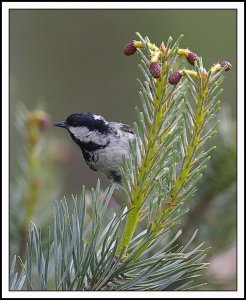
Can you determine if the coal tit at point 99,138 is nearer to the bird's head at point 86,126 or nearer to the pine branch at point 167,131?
the bird's head at point 86,126

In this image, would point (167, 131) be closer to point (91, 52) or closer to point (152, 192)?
point (152, 192)

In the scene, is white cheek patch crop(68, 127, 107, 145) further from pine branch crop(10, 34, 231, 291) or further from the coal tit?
pine branch crop(10, 34, 231, 291)

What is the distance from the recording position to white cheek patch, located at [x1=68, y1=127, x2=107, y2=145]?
131cm

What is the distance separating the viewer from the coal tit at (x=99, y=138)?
1285mm

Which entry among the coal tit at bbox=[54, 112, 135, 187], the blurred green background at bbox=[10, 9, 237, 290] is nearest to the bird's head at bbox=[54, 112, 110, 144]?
the coal tit at bbox=[54, 112, 135, 187]

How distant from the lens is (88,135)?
1.35m

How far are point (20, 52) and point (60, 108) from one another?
323 millimetres

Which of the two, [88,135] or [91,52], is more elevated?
[91,52]

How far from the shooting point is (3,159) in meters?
1.05

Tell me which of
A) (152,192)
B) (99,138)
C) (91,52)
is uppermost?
(91,52)

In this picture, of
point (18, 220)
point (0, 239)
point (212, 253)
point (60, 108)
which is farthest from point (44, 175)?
point (60, 108)

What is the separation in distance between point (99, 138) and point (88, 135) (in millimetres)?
34

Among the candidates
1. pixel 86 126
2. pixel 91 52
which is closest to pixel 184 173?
pixel 86 126

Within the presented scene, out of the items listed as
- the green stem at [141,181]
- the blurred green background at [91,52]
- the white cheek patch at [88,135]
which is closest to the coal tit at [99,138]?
the white cheek patch at [88,135]
